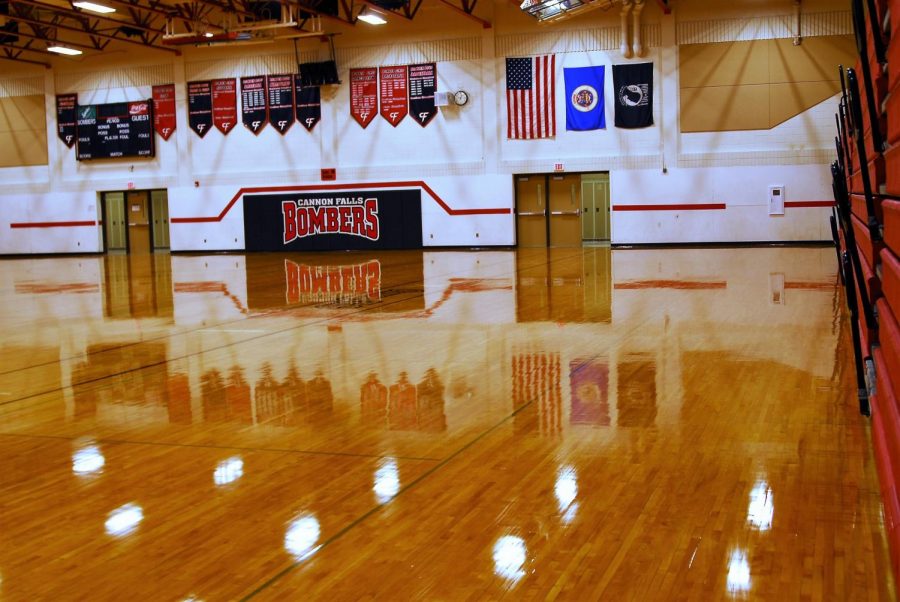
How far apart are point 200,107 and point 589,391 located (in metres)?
25.8

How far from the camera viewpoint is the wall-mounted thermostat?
24.8 m

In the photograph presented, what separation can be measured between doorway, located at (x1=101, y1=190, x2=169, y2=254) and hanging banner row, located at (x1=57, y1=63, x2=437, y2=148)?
89.1 inches

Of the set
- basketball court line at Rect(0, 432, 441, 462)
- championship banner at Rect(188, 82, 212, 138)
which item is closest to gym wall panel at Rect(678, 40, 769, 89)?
championship banner at Rect(188, 82, 212, 138)

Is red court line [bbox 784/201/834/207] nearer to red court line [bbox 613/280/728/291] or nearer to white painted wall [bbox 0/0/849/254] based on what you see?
white painted wall [bbox 0/0/849/254]

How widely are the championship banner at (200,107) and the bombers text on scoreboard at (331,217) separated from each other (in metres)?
3.48

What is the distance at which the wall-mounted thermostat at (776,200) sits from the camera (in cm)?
2483

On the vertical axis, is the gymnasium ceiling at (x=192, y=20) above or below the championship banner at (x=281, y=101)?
above

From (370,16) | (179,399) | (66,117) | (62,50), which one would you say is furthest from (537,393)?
(66,117)

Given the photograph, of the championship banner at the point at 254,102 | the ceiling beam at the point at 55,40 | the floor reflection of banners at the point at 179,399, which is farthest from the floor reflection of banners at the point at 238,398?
the ceiling beam at the point at 55,40

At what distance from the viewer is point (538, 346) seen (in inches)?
313

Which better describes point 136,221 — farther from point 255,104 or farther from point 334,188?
point 334,188

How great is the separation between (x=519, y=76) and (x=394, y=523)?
23875 millimetres

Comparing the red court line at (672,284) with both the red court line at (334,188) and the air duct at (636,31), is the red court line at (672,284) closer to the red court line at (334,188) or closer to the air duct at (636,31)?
the air duct at (636,31)

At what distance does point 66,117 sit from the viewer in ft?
102
